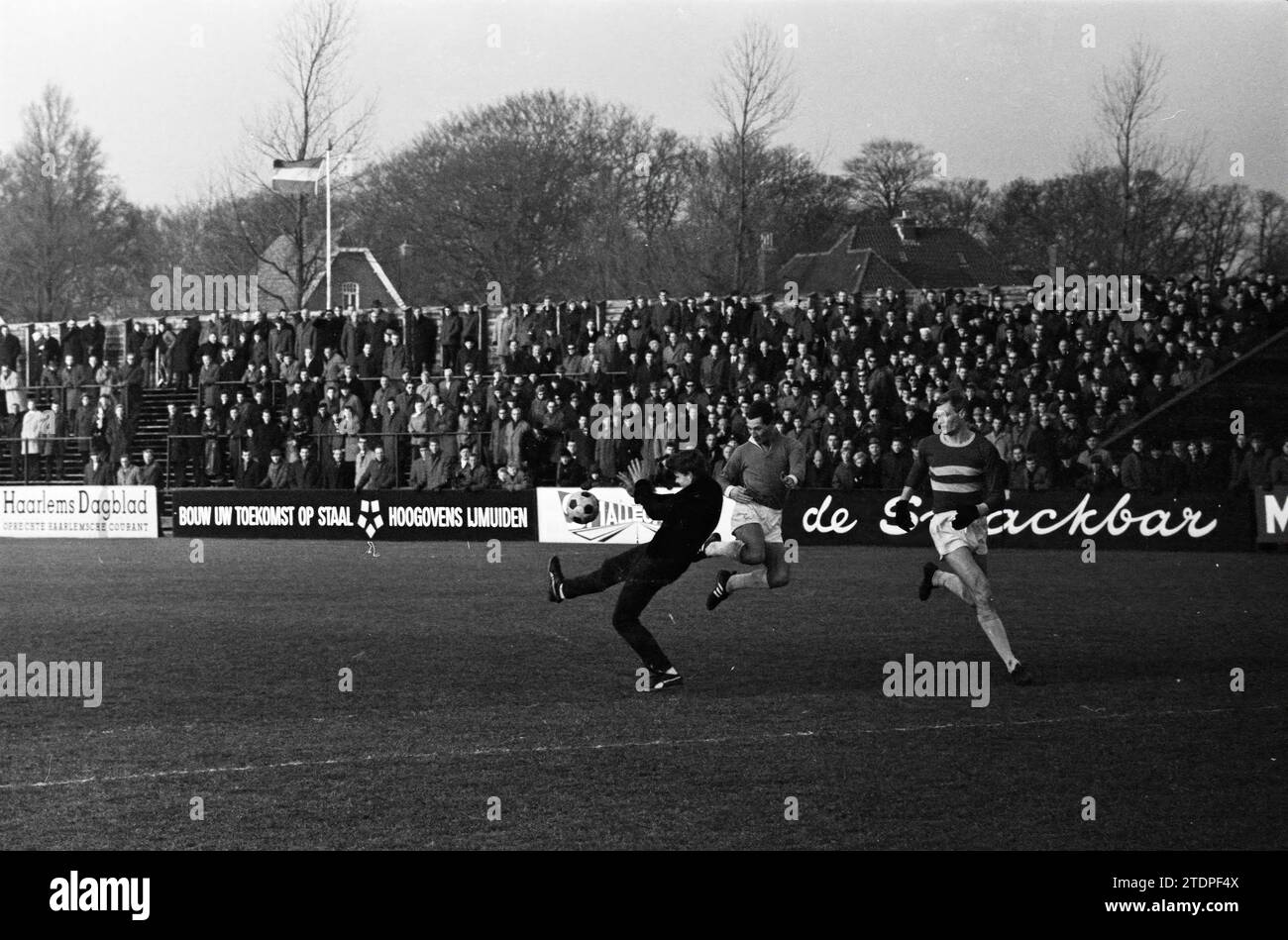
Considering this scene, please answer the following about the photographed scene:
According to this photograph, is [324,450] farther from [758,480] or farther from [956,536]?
[956,536]

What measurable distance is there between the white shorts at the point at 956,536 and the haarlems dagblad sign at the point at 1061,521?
42.5ft

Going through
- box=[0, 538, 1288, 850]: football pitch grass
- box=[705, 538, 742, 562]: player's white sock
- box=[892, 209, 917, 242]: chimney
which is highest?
box=[892, 209, 917, 242]: chimney

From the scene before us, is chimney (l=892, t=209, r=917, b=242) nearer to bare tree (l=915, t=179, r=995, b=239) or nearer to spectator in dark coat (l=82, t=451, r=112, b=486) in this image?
bare tree (l=915, t=179, r=995, b=239)

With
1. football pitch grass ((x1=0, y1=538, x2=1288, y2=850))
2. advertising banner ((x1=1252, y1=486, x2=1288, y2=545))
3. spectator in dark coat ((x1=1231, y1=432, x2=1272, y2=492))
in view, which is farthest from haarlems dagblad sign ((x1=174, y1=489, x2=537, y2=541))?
advertising banner ((x1=1252, y1=486, x2=1288, y2=545))

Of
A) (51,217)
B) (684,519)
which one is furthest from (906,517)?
(51,217)

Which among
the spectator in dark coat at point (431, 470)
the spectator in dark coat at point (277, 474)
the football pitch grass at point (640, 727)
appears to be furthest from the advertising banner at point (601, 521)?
the football pitch grass at point (640, 727)

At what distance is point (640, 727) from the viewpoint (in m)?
10.8

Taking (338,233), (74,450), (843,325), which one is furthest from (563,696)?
(338,233)

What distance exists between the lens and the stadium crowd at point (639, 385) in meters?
27.9

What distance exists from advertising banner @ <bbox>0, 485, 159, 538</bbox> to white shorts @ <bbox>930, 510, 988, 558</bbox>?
83.9 ft

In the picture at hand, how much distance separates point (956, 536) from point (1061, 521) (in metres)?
15.0

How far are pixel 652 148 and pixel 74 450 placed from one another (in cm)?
2630

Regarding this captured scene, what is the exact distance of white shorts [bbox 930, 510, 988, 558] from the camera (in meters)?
12.7
